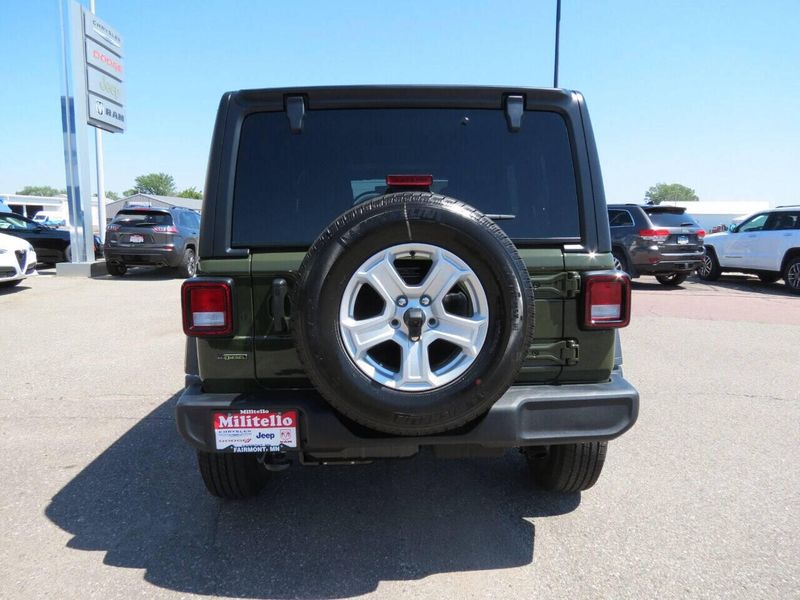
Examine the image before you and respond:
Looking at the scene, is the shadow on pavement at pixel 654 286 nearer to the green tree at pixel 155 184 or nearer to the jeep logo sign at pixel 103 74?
the jeep logo sign at pixel 103 74

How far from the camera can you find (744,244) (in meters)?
13.7

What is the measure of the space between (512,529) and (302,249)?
171 centimetres

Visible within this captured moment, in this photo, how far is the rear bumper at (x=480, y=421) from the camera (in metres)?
2.42

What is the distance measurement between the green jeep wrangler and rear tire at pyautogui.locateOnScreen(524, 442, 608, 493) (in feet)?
0.08

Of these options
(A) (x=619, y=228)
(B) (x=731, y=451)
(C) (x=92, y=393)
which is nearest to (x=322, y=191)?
(B) (x=731, y=451)

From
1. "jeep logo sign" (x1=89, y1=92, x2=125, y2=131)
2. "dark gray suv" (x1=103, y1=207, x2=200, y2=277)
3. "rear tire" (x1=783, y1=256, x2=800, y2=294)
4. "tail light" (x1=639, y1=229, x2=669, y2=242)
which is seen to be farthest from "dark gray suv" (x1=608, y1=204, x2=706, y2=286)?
"jeep logo sign" (x1=89, y1=92, x2=125, y2=131)

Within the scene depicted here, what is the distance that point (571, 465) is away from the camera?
303cm

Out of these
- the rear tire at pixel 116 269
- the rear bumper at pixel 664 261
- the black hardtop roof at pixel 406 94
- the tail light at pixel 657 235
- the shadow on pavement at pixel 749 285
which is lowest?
the shadow on pavement at pixel 749 285

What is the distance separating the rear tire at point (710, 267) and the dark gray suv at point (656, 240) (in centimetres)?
209

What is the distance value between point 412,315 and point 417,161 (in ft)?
2.90

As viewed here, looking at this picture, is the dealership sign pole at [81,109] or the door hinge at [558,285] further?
the dealership sign pole at [81,109]

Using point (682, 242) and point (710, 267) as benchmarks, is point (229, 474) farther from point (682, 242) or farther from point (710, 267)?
point (710, 267)

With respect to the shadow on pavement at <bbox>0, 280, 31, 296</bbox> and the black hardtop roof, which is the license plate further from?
the shadow on pavement at <bbox>0, 280, 31, 296</bbox>

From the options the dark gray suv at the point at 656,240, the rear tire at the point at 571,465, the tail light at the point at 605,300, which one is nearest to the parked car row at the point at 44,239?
the dark gray suv at the point at 656,240
